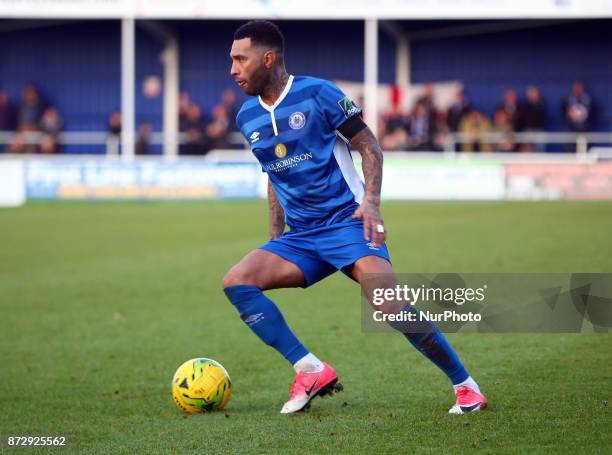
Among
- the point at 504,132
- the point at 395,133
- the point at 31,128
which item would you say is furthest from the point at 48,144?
the point at 504,132

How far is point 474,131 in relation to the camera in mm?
28312

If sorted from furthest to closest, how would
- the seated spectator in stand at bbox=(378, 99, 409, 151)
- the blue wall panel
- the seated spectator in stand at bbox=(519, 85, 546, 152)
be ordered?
the blue wall panel, the seated spectator in stand at bbox=(519, 85, 546, 152), the seated spectator in stand at bbox=(378, 99, 409, 151)

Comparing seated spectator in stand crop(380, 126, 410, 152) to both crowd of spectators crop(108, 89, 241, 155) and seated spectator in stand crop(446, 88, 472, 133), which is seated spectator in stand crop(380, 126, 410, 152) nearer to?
seated spectator in stand crop(446, 88, 472, 133)

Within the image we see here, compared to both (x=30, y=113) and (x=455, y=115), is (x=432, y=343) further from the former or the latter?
(x=30, y=113)

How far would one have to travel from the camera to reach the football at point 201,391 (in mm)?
6457

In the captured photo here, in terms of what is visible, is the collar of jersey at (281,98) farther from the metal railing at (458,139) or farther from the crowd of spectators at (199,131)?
the crowd of spectators at (199,131)

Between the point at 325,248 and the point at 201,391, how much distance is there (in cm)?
115

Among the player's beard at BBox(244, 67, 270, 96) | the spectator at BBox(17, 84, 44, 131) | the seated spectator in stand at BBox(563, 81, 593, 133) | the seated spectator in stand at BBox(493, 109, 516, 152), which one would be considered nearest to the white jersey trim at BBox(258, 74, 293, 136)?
the player's beard at BBox(244, 67, 270, 96)

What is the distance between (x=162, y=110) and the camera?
116ft

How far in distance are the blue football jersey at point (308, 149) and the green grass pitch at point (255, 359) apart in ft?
3.94

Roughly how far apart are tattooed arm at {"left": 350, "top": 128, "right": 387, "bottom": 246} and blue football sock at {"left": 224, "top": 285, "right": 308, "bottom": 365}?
0.77 meters

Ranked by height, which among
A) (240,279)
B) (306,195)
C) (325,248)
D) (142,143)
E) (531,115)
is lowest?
(240,279)

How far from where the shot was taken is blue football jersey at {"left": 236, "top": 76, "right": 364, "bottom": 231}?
6.07 meters

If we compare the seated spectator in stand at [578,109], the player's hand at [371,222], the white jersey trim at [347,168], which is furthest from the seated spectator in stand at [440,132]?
the player's hand at [371,222]
